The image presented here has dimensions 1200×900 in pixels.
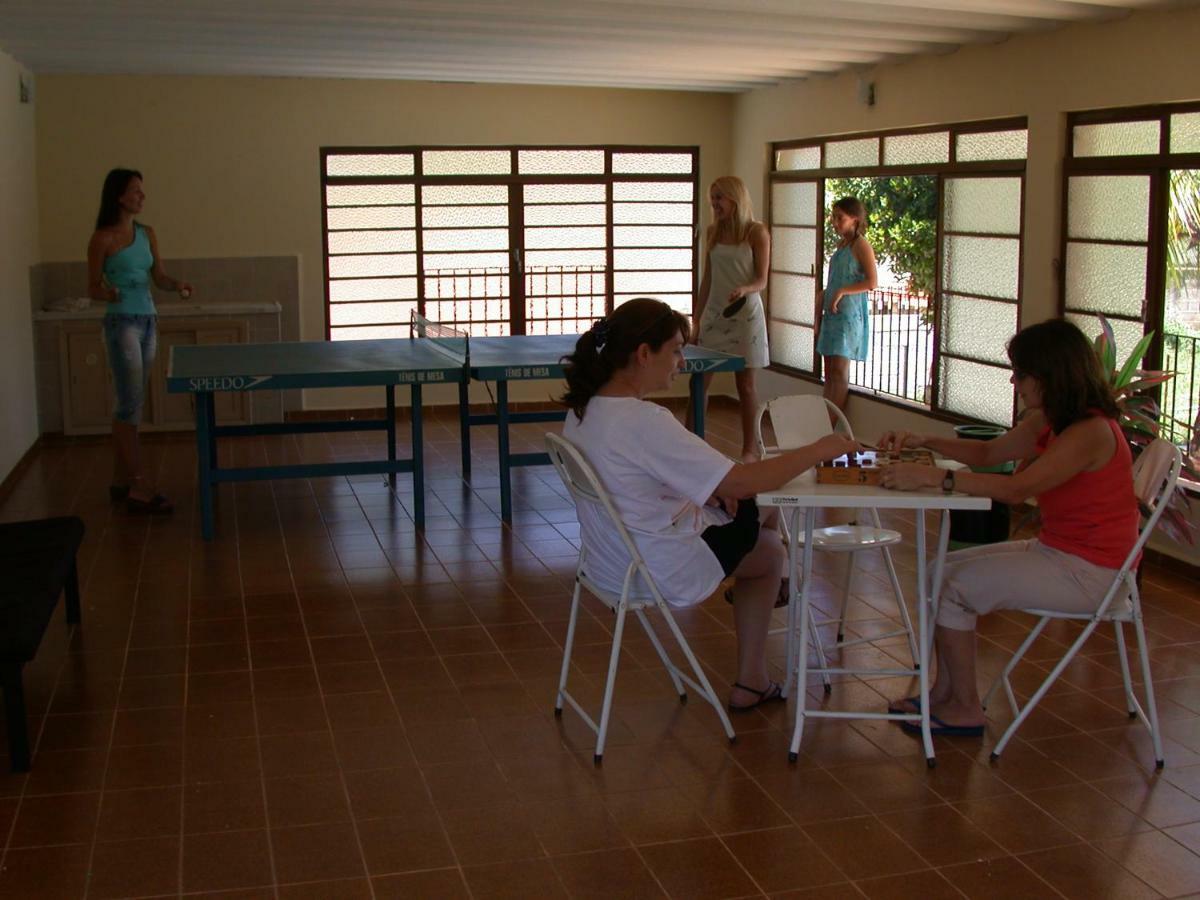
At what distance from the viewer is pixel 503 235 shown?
10.7 meters

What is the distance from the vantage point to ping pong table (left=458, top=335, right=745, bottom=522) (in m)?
6.76

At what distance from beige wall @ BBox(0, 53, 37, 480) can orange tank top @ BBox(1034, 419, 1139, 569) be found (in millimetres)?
5942

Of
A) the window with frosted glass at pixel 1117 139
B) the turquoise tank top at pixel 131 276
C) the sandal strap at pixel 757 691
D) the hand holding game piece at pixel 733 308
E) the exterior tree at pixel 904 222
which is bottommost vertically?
the sandal strap at pixel 757 691

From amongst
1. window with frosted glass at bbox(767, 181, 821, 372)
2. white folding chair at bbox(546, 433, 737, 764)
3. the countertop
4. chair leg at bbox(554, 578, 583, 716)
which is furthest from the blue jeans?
window with frosted glass at bbox(767, 181, 821, 372)

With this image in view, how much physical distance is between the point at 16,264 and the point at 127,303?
1908 millimetres

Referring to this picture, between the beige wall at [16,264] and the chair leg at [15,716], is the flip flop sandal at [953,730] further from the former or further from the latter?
the beige wall at [16,264]

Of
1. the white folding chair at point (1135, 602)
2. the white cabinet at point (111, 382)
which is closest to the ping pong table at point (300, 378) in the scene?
the white cabinet at point (111, 382)

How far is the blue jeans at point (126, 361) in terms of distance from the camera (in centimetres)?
716

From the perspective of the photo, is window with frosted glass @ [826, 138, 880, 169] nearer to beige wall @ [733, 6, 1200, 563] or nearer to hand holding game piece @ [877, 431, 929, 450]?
beige wall @ [733, 6, 1200, 563]

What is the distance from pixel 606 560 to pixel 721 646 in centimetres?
112

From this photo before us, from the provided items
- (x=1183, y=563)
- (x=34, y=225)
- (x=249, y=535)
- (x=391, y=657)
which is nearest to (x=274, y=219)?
(x=34, y=225)

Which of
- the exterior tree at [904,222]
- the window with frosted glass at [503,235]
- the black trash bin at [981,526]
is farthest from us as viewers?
the window with frosted glass at [503,235]

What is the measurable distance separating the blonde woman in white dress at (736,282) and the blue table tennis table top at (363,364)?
36 centimetres

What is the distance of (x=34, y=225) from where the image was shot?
30.9 feet
